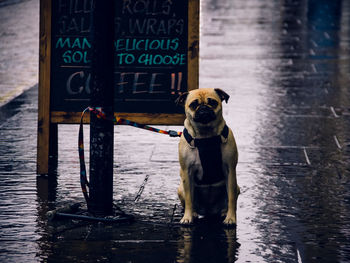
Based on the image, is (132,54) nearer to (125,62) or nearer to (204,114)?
(125,62)

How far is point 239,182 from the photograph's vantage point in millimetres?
7766

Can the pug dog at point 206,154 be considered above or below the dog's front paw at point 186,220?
above

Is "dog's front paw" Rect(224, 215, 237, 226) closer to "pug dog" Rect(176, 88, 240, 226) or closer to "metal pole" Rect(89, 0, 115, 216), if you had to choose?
"pug dog" Rect(176, 88, 240, 226)

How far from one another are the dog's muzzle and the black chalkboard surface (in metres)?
1.75

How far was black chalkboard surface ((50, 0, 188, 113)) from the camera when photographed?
26.3 ft

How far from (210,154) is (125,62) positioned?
82.5 inches

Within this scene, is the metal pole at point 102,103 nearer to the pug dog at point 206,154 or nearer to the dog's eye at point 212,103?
the pug dog at point 206,154

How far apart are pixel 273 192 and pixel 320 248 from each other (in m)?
1.59

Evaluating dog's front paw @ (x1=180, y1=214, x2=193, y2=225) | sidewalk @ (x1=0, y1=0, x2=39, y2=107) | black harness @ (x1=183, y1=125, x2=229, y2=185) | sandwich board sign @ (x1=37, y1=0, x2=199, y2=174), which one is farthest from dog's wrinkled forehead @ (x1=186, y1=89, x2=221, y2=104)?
sidewalk @ (x1=0, y1=0, x2=39, y2=107)

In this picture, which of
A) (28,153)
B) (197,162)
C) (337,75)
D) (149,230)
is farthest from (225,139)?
(337,75)

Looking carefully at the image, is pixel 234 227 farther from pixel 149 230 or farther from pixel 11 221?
pixel 11 221

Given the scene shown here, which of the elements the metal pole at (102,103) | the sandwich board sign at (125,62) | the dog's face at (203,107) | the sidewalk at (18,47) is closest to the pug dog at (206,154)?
the dog's face at (203,107)

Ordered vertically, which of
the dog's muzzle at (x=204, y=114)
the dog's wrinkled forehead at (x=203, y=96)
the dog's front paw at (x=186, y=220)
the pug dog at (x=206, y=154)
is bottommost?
the dog's front paw at (x=186, y=220)

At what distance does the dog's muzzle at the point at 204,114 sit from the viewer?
20.4ft
